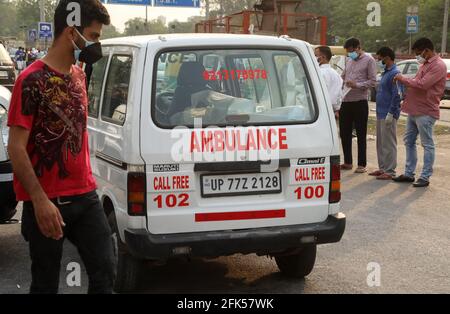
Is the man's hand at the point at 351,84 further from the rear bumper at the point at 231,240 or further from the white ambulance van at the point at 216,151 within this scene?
the rear bumper at the point at 231,240

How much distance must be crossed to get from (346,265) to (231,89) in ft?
6.26

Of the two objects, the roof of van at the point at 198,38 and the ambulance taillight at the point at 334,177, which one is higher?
the roof of van at the point at 198,38

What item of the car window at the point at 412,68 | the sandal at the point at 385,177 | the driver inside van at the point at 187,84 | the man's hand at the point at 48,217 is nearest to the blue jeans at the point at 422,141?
the sandal at the point at 385,177

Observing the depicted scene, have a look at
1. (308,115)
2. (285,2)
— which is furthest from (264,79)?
(285,2)

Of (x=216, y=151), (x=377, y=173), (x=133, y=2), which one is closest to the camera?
(x=216, y=151)

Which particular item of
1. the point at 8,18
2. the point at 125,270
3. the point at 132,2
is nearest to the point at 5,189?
the point at 125,270

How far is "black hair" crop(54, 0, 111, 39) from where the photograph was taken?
324cm

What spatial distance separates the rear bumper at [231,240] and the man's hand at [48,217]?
1.22 meters

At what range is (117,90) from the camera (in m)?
4.75

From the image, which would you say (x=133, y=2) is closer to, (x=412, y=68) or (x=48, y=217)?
(x=412, y=68)

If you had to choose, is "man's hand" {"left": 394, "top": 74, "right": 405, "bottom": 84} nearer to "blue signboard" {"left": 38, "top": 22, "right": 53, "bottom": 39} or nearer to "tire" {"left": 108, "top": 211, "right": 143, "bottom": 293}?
"tire" {"left": 108, "top": 211, "right": 143, "bottom": 293}

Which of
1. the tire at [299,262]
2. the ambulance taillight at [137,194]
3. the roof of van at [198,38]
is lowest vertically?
the tire at [299,262]

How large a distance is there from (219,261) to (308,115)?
1643 mm

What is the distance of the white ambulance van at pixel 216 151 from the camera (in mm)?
4262
